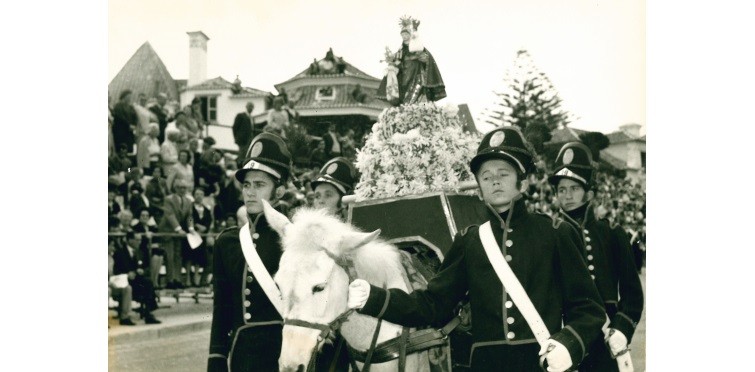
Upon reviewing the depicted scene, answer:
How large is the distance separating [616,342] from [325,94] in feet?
15.9

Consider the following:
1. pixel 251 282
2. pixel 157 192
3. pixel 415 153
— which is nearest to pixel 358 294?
pixel 251 282

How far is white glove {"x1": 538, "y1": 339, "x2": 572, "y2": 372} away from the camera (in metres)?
3.17

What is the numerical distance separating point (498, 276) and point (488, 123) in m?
3.20

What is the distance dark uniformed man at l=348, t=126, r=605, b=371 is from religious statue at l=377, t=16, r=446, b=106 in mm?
2597

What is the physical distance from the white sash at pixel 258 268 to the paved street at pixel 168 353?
9.88ft

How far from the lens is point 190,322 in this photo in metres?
9.70

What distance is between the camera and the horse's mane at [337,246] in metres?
3.37

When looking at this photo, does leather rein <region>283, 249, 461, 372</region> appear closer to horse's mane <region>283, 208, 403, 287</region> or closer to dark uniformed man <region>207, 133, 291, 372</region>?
horse's mane <region>283, 208, 403, 287</region>

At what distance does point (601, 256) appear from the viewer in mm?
4785

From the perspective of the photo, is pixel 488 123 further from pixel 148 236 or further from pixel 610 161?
pixel 148 236

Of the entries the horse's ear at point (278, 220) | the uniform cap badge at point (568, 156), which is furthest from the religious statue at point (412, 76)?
the horse's ear at point (278, 220)
